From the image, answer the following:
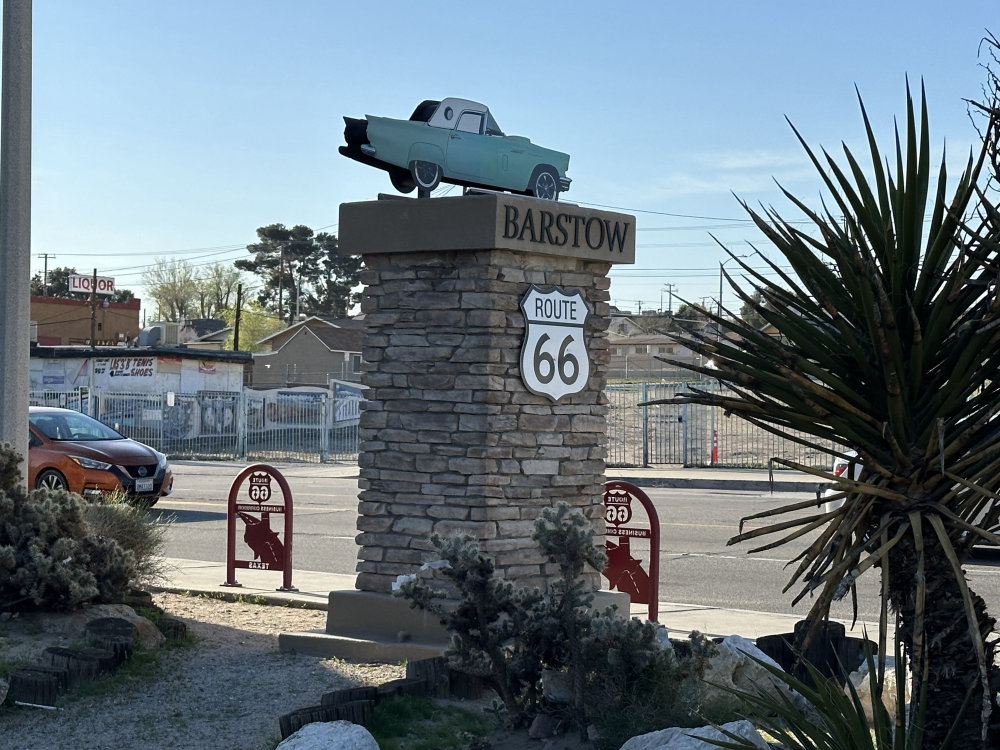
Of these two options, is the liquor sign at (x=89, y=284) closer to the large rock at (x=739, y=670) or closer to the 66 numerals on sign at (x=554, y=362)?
the 66 numerals on sign at (x=554, y=362)

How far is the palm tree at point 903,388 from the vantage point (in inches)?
135

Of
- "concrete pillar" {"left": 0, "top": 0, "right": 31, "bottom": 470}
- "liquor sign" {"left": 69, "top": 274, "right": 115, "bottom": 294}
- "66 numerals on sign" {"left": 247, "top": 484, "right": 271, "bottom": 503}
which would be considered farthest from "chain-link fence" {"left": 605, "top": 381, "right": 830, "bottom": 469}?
"liquor sign" {"left": 69, "top": 274, "right": 115, "bottom": 294}

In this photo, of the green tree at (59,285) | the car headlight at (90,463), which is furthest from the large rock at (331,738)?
the green tree at (59,285)

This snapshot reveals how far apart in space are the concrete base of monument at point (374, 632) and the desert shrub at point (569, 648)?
1.88 metres

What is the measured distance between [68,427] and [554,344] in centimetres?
1188

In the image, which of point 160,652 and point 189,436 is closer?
point 160,652

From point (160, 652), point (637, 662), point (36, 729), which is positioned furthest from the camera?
point (160, 652)

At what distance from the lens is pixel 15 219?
840 centimetres

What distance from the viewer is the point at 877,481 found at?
143 inches

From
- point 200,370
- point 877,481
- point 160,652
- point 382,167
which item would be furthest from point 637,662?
point 200,370

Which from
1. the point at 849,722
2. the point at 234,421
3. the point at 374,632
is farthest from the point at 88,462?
the point at 234,421

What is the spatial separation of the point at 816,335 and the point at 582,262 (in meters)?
4.16

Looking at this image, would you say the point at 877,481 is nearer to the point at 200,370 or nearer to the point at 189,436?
the point at 189,436

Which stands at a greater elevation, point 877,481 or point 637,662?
point 877,481
